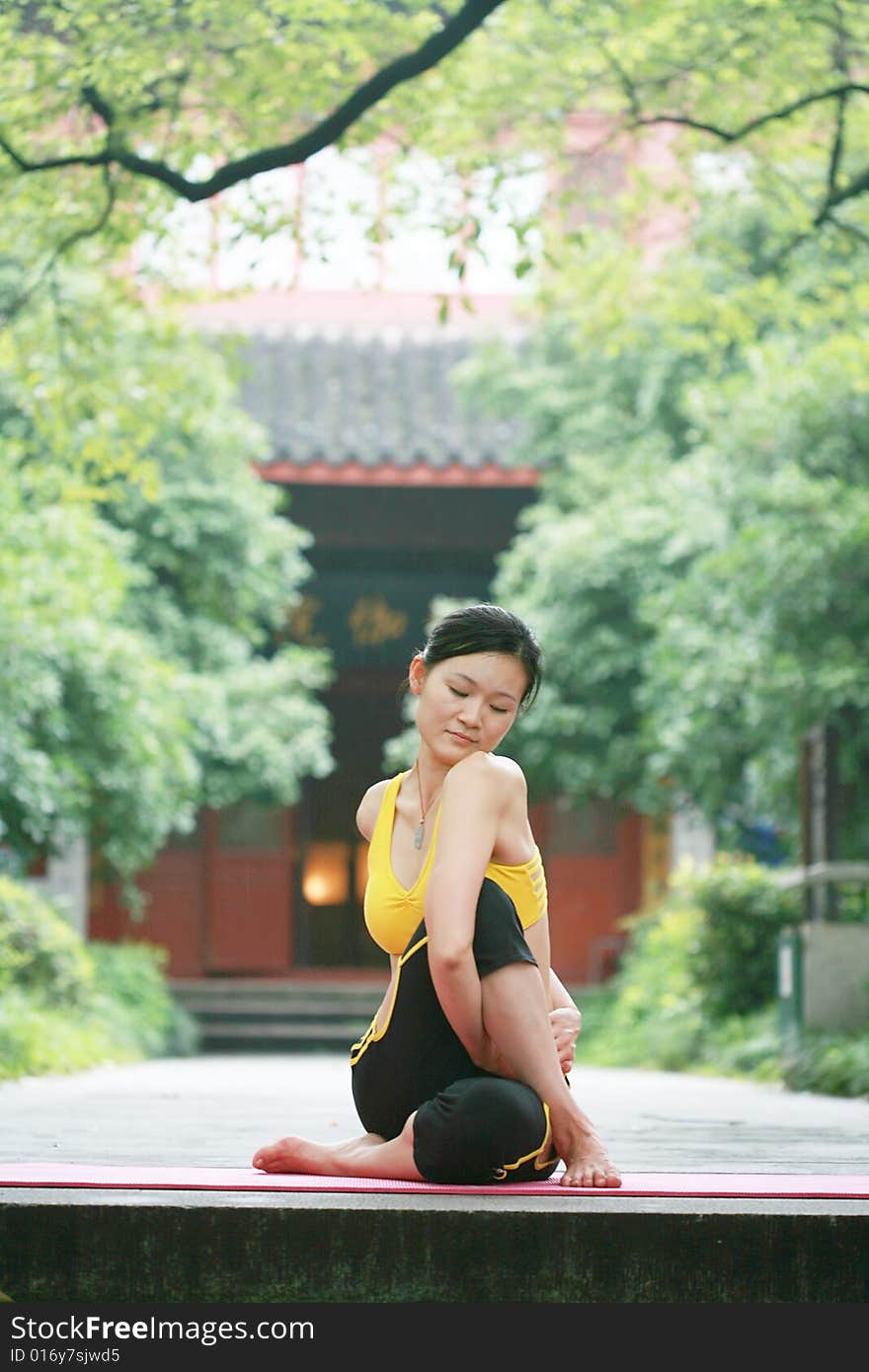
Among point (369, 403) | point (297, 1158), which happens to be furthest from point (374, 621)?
point (297, 1158)

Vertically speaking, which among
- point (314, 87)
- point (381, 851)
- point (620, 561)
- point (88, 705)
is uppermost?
point (314, 87)

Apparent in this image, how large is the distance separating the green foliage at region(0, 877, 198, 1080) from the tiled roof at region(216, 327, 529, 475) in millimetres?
4429

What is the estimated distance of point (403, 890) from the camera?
3715 millimetres

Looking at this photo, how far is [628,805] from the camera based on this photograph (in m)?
16.5

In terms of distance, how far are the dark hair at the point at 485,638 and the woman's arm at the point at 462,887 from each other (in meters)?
0.23

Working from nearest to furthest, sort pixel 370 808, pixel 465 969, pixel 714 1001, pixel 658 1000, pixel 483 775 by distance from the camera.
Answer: pixel 465 969 < pixel 483 775 < pixel 370 808 < pixel 714 1001 < pixel 658 1000

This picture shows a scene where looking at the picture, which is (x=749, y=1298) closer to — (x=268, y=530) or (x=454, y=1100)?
(x=454, y=1100)

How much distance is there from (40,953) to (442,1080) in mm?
8648

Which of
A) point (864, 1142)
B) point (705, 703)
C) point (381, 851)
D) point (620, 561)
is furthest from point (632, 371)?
point (381, 851)

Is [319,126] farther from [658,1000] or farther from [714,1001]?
[658,1000]

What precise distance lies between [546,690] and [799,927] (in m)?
4.50

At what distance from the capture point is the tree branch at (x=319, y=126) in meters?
7.05

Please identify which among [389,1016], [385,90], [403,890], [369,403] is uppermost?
[369,403]

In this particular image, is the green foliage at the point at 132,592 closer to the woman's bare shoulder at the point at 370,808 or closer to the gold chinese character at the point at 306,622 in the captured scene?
the gold chinese character at the point at 306,622
